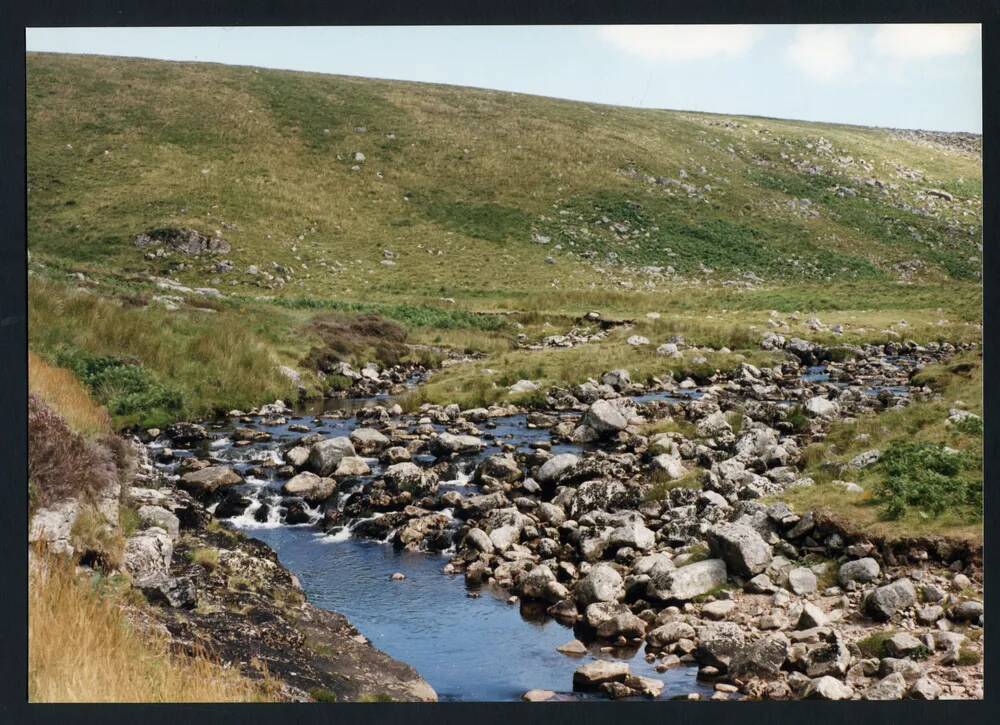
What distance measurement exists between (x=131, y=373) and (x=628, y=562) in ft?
34.0

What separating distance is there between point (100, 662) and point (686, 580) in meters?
6.19

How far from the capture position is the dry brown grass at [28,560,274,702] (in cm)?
764

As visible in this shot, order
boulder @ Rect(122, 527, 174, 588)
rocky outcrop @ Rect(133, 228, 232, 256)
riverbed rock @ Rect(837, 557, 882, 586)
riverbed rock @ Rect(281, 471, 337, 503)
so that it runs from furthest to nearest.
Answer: rocky outcrop @ Rect(133, 228, 232, 256) < riverbed rock @ Rect(281, 471, 337, 503) < riverbed rock @ Rect(837, 557, 882, 586) < boulder @ Rect(122, 527, 174, 588)

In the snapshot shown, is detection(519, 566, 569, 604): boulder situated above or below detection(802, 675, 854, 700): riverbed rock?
above

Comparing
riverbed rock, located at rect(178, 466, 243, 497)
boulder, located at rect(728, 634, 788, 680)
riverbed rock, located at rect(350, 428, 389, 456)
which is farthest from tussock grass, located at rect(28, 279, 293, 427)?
boulder, located at rect(728, 634, 788, 680)

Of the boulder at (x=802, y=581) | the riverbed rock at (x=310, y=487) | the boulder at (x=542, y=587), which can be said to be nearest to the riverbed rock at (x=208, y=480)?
the riverbed rock at (x=310, y=487)

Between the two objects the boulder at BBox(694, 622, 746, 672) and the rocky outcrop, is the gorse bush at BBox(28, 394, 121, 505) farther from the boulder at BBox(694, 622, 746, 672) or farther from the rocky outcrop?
the rocky outcrop

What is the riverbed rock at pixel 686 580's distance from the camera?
9742 millimetres

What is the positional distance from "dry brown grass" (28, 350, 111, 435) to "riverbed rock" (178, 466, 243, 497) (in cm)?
163

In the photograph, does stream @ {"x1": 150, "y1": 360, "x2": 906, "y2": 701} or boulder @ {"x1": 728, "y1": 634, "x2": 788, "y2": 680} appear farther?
stream @ {"x1": 150, "y1": 360, "x2": 906, "y2": 701}

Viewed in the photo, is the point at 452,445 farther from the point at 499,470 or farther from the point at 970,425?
the point at 970,425

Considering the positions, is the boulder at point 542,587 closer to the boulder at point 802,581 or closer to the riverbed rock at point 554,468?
the boulder at point 802,581

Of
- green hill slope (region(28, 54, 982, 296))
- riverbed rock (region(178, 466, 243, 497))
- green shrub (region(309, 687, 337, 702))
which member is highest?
green hill slope (region(28, 54, 982, 296))

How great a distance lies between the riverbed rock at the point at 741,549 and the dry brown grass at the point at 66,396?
7.90 meters
